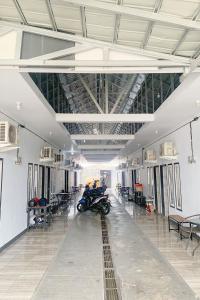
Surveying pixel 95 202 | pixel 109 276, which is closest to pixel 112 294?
pixel 109 276

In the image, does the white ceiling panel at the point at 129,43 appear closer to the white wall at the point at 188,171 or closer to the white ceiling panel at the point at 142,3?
the white ceiling panel at the point at 142,3

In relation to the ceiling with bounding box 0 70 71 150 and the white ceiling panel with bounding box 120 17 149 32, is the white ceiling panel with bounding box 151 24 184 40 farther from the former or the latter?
the ceiling with bounding box 0 70 71 150

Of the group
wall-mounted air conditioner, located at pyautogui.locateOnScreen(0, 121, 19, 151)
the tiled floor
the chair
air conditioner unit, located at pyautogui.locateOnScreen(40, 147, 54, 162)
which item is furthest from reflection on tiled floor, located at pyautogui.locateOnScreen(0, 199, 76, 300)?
the chair

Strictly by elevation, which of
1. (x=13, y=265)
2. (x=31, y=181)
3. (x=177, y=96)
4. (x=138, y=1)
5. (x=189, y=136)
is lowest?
(x=13, y=265)

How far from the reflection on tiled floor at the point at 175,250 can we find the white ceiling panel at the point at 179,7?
3.00 m

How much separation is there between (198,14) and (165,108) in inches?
101

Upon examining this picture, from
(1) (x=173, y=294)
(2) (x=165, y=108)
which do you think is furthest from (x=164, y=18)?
(1) (x=173, y=294)

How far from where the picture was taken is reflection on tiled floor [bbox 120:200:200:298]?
3217 millimetres

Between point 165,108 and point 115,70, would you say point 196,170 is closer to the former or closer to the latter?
point 165,108

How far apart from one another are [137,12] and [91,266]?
133 inches

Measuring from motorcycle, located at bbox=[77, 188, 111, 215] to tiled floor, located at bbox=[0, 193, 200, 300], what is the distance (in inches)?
111

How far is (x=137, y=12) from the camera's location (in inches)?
88.1

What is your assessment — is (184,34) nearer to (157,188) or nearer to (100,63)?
(100,63)

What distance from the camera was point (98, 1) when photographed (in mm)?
2193
